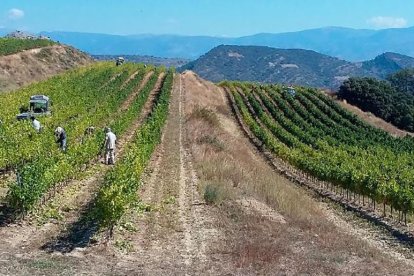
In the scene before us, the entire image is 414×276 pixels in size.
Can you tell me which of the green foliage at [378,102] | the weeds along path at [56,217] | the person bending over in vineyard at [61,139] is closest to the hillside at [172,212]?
the weeds along path at [56,217]

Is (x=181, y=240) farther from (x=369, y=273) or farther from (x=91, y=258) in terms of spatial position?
(x=369, y=273)

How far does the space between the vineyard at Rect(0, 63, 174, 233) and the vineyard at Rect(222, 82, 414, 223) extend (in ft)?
28.4

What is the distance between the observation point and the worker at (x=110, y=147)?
2636cm

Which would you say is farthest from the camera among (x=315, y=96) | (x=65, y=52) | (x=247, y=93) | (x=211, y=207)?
(x=65, y=52)

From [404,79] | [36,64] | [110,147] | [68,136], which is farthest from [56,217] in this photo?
[404,79]

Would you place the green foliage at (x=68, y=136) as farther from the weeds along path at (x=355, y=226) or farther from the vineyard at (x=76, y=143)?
the weeds along path at (x=355, y=226)

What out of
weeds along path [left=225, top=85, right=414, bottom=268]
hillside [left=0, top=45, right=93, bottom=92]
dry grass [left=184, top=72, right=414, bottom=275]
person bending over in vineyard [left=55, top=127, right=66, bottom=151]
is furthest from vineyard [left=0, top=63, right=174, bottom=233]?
weeds along path [left=225, top=85, right=414, bottom=268]

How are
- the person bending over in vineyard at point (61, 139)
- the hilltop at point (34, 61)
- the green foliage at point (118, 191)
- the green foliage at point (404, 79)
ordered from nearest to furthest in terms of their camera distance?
the green foliage at point (118, 191) < the person bending over in vineyard at point (61, 139) < the hilltop at point (34, 61) < the green foliage at point (404, 79)

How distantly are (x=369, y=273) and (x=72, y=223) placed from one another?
820 cm

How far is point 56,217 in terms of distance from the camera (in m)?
18.0

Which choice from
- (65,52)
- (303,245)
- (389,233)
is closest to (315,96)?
(65,52)

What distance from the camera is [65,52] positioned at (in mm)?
93875

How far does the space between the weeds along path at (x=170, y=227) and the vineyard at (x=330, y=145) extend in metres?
7.57

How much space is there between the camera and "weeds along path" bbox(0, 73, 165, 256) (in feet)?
51.0
